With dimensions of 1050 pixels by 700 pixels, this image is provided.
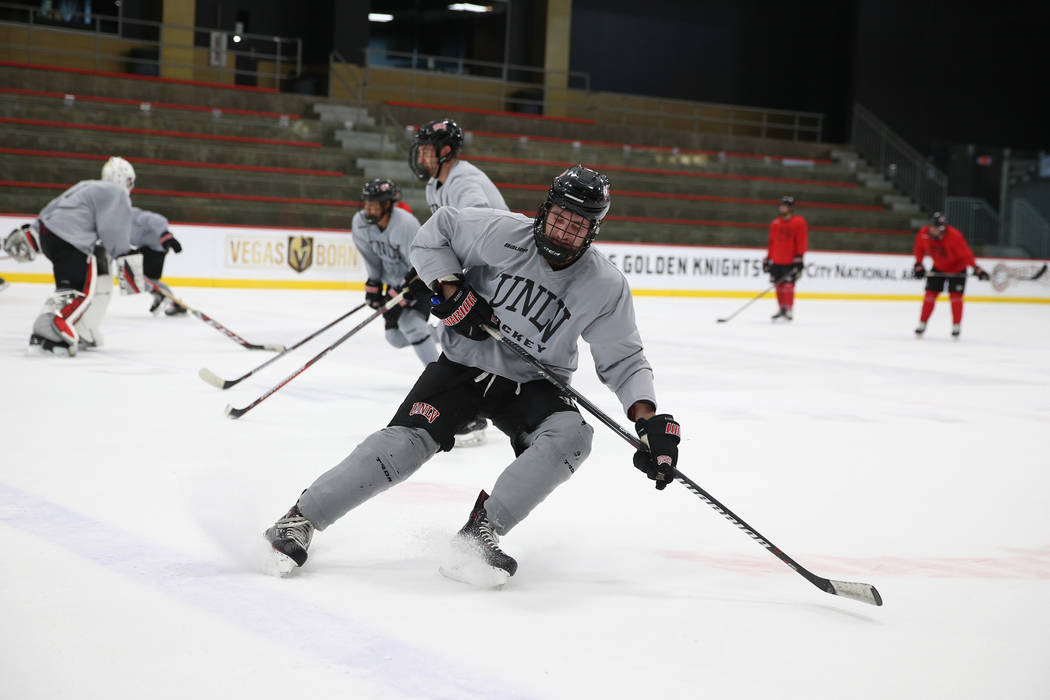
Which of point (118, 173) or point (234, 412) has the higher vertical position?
point (118, 173)

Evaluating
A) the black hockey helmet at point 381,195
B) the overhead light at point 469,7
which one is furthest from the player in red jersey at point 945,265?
the overhead light at point 469,7

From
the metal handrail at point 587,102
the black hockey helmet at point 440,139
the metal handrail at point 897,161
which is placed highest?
the metal handrail at point 587,102

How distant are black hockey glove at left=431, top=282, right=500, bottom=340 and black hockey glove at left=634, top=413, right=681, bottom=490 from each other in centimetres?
48

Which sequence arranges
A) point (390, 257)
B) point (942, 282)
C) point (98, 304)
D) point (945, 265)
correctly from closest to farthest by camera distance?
1. point (390, 257)
2. point (98, 304)
3. point (942, 282)
4. point (945, 265)

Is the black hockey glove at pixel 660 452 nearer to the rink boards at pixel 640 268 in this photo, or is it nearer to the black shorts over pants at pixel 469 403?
the black shorts over pants at pixel 469 403

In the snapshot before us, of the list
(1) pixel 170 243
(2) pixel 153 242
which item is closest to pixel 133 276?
(1) pixel 170 243

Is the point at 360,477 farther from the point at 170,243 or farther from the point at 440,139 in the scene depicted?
the point at 170,243

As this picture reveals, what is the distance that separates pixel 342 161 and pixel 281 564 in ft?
44.1

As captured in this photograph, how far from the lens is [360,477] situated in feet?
7.99

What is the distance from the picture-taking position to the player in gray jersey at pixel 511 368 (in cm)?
245

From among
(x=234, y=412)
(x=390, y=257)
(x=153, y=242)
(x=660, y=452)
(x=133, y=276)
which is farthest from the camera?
(x=153, y=242)

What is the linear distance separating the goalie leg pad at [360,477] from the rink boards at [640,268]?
7737 millimetres

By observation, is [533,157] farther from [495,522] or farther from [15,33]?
[495,522]

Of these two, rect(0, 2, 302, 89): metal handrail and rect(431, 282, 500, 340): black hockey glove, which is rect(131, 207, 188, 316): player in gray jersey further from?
rect(0, 2, 302, 89): metal handrail
